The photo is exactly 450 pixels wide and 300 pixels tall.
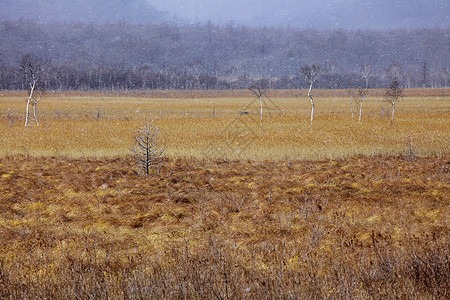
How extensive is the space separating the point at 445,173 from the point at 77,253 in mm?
12091

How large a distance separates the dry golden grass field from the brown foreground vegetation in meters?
0.03

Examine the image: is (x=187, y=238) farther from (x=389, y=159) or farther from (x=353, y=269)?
(x=389, y=159)

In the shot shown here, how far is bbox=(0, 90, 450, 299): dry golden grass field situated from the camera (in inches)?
193

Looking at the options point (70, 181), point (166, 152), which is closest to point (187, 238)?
point (70, 181)

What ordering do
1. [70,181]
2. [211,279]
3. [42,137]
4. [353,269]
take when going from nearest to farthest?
[211,279]
[353,269]
[70,181]
[42,137]

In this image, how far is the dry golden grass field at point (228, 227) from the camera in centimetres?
490

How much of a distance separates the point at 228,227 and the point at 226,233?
275 millimetres

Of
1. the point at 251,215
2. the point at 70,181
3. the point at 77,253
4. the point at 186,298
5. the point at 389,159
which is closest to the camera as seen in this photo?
the point at 186,298

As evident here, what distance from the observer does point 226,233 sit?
7.98 m

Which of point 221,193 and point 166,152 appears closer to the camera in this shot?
point 221,193

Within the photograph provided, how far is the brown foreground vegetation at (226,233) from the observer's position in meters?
4.86

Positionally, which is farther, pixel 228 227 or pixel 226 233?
pixel 228 227

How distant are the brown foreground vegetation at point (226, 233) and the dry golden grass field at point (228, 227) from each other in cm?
3

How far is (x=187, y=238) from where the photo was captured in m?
7.66
